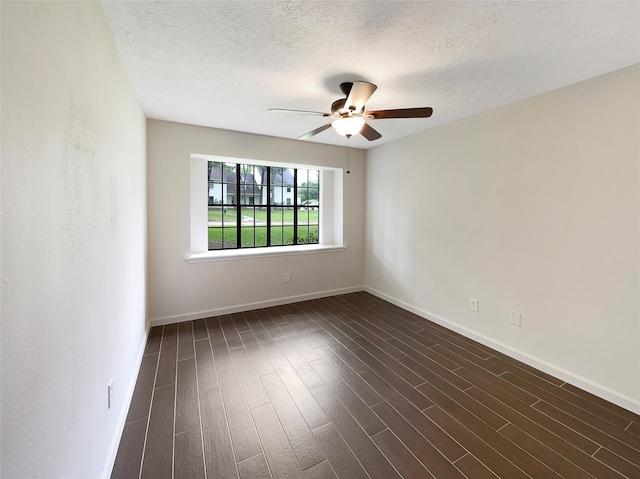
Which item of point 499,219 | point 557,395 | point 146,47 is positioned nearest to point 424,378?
point 557,395

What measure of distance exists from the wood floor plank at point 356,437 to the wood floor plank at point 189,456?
0.81m

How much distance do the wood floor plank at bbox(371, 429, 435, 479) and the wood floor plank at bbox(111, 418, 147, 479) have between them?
1.36m

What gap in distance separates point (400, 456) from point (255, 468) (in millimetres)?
816

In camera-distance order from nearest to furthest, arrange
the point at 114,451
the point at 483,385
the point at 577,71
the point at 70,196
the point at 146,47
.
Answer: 1. the point at 70,196
2. the point at 114,451
3. the point at 146,47
4. the point at 577,71
5. the point at 483,385

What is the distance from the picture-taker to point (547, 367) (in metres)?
2.47

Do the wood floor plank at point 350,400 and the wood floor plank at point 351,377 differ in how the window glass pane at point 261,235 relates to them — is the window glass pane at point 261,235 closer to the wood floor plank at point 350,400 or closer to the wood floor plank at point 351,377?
the wood floor plank at point 351,377

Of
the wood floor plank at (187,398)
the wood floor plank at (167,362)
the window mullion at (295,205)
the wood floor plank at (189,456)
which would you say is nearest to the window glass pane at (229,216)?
the window mullion at (295,205)

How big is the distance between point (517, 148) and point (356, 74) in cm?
168

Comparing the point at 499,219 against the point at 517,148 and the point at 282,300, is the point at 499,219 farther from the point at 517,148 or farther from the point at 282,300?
the point at 282,300

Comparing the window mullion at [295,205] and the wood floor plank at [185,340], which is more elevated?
the window mullion at [295,205]

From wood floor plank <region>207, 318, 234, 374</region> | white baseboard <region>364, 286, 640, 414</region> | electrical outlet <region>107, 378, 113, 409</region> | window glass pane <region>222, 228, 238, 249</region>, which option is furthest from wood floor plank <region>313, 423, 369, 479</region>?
window glass pane <region>222, 228, 238, 249</region>

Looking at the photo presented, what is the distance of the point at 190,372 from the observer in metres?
2.43

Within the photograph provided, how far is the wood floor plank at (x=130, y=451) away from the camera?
1506mm

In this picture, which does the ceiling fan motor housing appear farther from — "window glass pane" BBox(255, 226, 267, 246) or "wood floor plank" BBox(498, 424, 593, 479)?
"window glass pane" BBox(255, 226, 267, 246)
